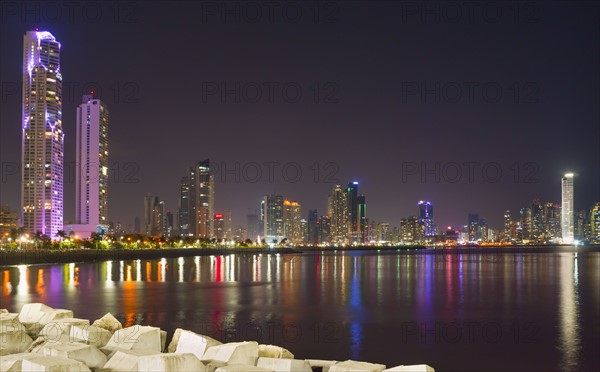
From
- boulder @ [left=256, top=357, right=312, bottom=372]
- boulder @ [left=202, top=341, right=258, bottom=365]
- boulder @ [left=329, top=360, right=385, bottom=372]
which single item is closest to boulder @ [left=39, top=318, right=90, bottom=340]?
boulder @ [left=202, top=341, right=258, bottom=365]

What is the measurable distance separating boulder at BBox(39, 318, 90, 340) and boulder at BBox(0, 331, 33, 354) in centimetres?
46

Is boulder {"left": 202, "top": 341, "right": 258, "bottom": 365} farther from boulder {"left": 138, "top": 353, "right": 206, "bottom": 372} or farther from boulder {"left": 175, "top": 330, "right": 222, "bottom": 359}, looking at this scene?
boulder {"left": 138, "top": 353, "right": 206, "bottom": 372}

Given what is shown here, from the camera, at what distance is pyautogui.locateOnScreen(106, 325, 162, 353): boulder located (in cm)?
1198

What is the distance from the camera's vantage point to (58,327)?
1379 centimetres

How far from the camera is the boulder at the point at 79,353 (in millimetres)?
9891

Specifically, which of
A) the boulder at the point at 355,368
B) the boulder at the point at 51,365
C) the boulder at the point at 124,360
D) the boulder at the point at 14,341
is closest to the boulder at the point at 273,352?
the boulder at the point at 355,368

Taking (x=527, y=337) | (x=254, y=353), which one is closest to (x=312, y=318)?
(x=527, y=337)

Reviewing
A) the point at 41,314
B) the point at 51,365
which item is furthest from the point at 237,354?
the point at 41,314

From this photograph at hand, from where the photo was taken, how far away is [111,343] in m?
12.4

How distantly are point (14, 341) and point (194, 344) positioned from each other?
4.18 metres

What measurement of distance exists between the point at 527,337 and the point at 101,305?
2140 centimetres

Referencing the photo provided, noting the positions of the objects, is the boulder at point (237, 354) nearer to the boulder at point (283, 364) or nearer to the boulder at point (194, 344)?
the boulder at point (283, 364)

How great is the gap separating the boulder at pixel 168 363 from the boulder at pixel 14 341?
4841mm

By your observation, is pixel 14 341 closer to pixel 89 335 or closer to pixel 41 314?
pixel 89 335
